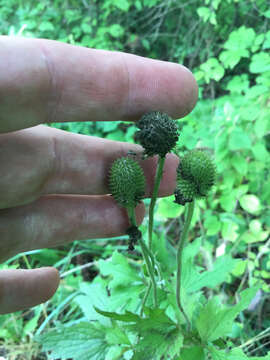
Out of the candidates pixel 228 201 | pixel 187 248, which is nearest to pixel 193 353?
pixel 187 248

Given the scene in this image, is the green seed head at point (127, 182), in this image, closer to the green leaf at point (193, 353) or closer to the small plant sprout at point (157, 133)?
the small plant sprout at point (157, 133)

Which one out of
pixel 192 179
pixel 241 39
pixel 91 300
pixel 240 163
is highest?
pixel 241 39

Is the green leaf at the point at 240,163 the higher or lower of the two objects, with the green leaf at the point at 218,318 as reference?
higher

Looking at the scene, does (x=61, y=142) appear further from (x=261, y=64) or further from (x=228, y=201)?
(x=261, y=64)

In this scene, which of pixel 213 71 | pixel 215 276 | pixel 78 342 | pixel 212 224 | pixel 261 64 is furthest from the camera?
pixel 213 71

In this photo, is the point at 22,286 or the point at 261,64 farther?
the point at 261,64

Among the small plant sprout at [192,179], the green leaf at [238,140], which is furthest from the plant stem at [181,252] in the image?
the green leaf at [238,140]
